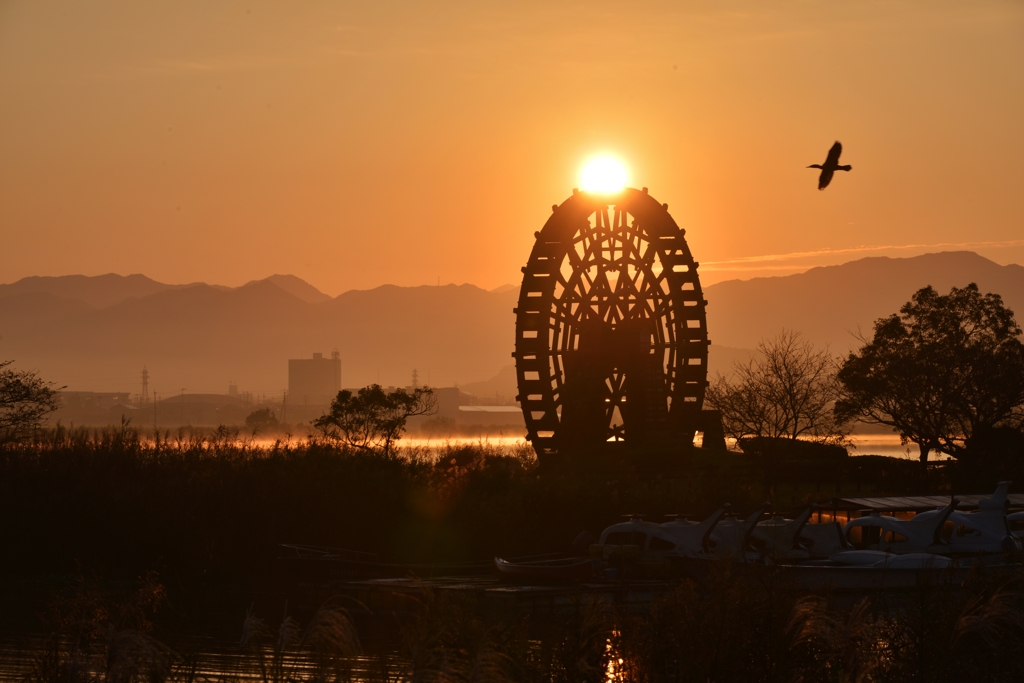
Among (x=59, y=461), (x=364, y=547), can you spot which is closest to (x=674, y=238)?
(x=364, y=547)

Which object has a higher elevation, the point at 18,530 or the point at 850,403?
the point at 850,403

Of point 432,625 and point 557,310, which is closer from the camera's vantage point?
point 432,625

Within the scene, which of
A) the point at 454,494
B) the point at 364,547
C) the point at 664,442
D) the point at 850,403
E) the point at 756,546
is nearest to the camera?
the point at 756,546

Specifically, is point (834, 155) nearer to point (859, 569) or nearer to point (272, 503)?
point (859, 569)

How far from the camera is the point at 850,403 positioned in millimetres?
55438

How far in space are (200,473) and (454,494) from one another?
7014mm

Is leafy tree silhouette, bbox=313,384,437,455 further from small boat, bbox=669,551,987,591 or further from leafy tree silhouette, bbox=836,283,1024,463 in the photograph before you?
small boat, bbox=669,551,987,591

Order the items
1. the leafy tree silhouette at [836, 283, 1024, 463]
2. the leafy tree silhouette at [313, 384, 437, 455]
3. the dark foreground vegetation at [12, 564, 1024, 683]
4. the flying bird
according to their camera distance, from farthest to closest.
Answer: the leafy tree silhouette at [313, 384, 437, 455] → the leafy tree silhouette at [836, 283, 1024, 463] → the flying bird → the dark foreground vegetation at [12, 564, 1024, 683]

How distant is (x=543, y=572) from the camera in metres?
28.0

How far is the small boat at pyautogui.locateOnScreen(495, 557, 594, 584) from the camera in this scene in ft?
91.4

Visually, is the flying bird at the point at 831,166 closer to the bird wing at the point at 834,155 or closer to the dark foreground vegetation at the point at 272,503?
the bird wing at the point at 834,155

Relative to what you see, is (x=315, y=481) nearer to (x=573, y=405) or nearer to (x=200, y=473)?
(x=200, y=473)

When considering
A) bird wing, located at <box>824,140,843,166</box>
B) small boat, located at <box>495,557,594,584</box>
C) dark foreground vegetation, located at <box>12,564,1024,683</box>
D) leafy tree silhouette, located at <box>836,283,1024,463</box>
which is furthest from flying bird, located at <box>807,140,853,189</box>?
leafy tree silhouette, located at <box>836,283,1024,463</box>

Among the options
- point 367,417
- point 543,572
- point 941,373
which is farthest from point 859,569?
point 367,417
